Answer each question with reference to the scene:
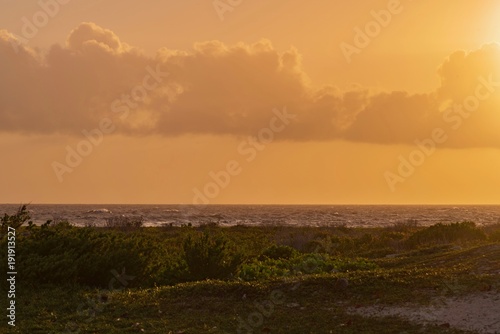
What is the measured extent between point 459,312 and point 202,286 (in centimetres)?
582

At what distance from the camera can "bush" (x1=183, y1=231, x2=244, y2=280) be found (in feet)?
60.7

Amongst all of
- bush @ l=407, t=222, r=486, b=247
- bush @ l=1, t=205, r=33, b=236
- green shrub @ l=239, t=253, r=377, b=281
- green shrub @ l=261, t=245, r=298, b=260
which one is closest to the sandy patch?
green shrub @ l=239, t=253, r=377, b=281

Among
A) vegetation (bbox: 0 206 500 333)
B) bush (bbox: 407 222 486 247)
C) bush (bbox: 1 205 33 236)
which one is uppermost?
bush (bbox: 1 205 33 236)

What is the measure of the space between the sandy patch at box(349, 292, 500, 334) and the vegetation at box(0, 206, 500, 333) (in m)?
0.34

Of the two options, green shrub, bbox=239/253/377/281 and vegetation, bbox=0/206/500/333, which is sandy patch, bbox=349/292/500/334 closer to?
vegetation, bbox=0/206/500/333

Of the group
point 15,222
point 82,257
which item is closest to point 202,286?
point 82,257

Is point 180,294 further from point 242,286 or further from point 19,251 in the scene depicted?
point 19,251

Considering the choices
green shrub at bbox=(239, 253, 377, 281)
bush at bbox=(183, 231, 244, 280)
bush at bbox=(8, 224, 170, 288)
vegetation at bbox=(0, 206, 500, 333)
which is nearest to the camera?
vegetation at bbox=(0, 206, 500, 333)

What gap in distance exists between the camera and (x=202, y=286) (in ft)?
48.9

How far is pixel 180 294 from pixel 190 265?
385 cm

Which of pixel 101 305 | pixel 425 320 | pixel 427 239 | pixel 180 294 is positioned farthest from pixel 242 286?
pixel 427 239

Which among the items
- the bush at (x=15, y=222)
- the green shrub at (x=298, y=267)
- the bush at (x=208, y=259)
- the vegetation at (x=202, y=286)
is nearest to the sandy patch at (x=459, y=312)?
the vegetation at (x=202, y=286)

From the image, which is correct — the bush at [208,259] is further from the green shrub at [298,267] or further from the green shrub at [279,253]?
the green shrub at [279,253]

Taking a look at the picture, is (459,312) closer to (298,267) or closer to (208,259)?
(298,267)
